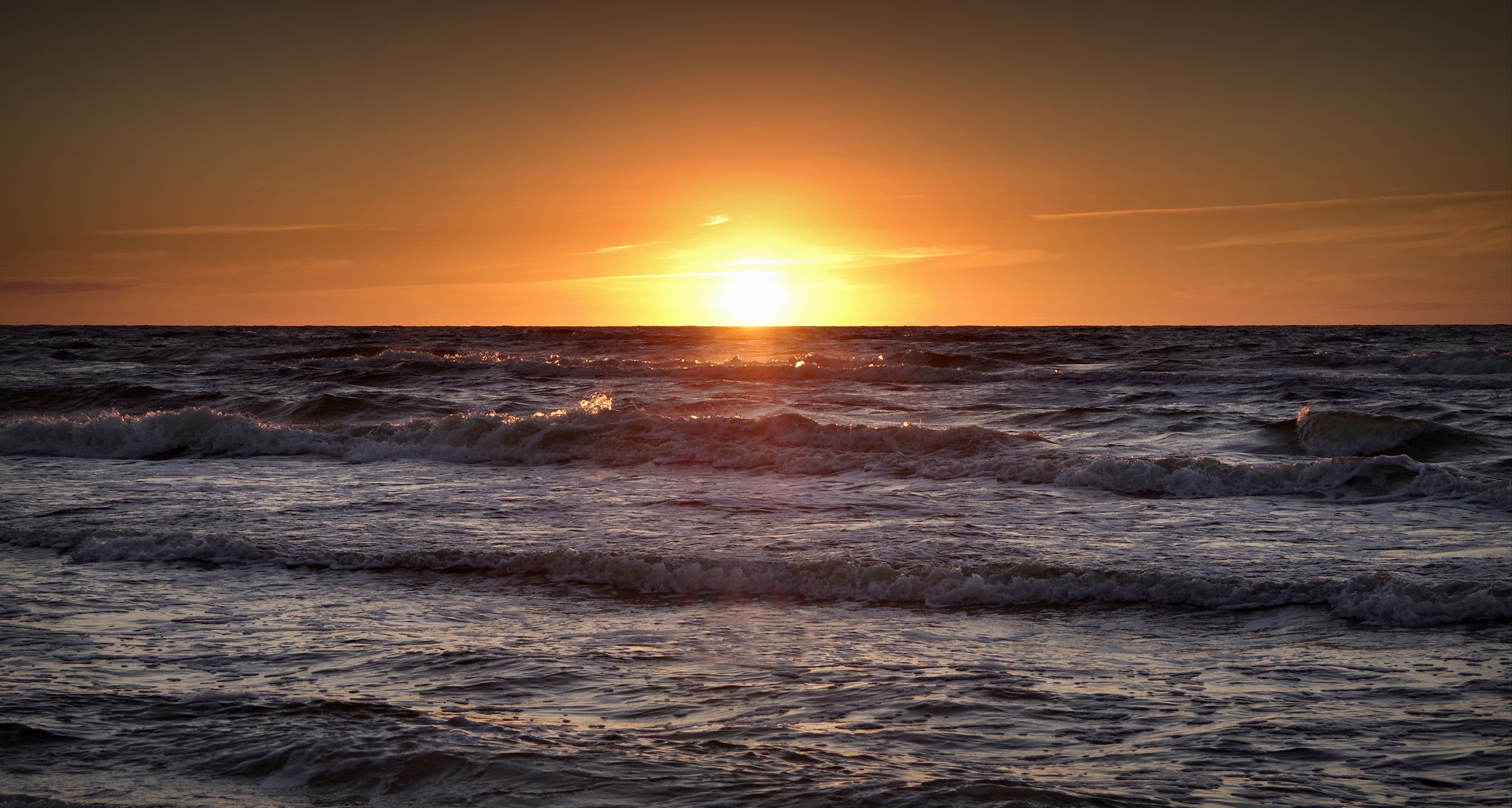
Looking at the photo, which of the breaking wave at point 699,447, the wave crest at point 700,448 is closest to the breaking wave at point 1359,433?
the breaking wave at point 699,447

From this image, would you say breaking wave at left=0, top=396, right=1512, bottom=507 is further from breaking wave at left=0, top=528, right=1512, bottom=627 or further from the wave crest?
breaking wave at left=0, top=528, right=1512, bottom=627

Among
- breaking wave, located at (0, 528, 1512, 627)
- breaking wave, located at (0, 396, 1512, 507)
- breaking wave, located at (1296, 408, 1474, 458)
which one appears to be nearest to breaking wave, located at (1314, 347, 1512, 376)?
breaking wave, located at (1296, 408, 1474, 458)

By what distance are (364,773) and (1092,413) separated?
715 inches

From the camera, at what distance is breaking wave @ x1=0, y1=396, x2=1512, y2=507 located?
491 inches

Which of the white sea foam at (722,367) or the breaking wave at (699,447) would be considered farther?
the white sea foam at (722,367)

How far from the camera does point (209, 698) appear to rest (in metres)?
5.20

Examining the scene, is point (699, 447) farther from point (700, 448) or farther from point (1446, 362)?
point (1446, 362)

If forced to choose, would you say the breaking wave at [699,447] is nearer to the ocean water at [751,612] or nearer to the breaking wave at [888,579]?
the ocean water at [751,612]

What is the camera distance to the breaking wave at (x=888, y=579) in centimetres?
680

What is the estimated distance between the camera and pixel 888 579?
7730 mm

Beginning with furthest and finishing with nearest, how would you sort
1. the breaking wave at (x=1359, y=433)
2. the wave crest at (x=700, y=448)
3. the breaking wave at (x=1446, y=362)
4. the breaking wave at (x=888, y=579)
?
the breaking wave at (x=1446, y=362) < the breaking wave at (x=1359, y=433) < the wave crest at (x=700, y=448) < the breaking wave at (x=888, y=579)

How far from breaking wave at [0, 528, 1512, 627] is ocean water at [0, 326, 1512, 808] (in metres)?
0.04

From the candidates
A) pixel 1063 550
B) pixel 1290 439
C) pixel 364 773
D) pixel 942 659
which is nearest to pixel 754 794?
pixel 364 773

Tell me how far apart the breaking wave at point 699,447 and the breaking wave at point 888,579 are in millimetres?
4944
